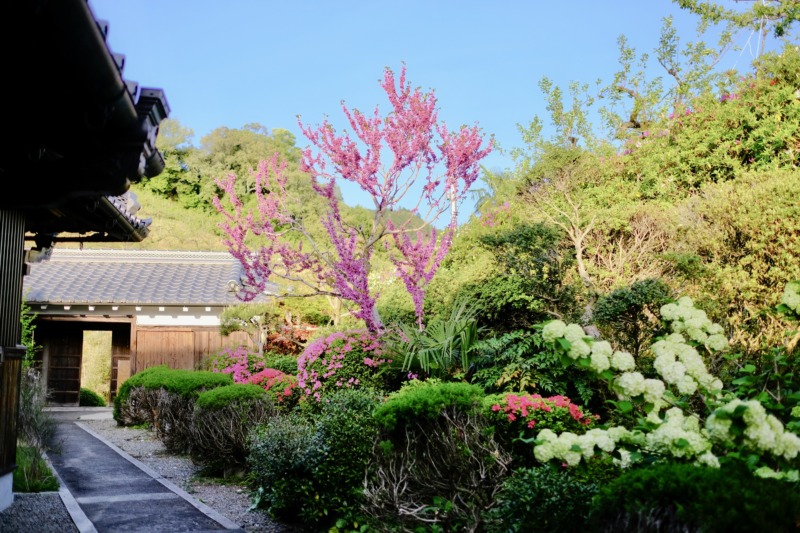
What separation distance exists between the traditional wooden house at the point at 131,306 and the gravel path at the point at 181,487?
21.9ft

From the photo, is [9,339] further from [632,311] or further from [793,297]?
[793,297]

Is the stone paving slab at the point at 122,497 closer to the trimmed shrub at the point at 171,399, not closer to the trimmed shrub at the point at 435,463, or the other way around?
the trimmed shrub at the point at 171,399

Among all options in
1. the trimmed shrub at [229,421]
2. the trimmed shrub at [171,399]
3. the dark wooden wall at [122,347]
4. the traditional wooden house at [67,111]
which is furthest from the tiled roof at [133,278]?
the traditional wooden house at [67,111]

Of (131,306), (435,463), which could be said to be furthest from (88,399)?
(435,463)

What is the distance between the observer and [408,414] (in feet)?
19.3

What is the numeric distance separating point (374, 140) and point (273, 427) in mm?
5008

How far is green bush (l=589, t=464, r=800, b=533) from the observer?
2.69m

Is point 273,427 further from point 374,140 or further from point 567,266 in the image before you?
point 374,140

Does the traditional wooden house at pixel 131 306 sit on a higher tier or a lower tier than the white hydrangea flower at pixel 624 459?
higher

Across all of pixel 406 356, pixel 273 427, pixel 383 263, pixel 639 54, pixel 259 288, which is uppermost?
pixel 639 54

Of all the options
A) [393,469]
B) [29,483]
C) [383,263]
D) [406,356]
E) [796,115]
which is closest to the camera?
[393,469]

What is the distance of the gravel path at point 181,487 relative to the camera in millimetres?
6047

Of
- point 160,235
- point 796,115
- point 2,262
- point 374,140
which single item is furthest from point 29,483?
point 160,235

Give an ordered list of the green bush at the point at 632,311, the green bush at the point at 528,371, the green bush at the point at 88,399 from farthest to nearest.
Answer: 1. the green bush at the point at 88,399
2. the green bush at the point at 632,311
3. the green bush at the point at 528,371
